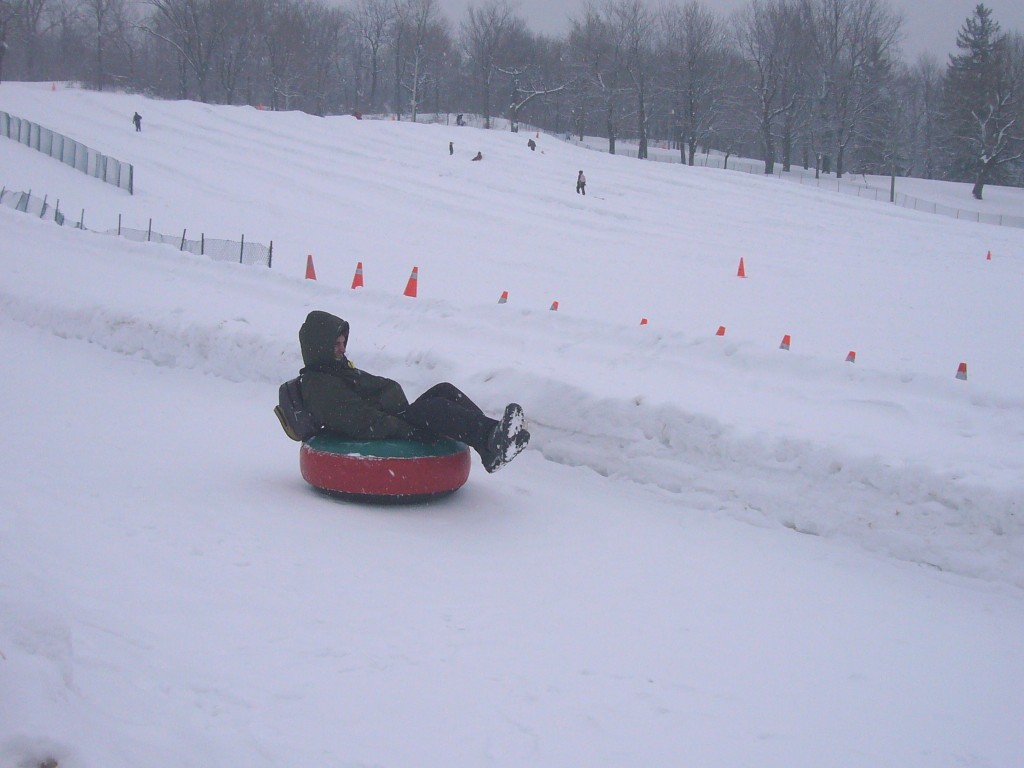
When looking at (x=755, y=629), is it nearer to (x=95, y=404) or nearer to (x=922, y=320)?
(x=95, y=404)

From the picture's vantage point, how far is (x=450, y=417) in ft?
22.6

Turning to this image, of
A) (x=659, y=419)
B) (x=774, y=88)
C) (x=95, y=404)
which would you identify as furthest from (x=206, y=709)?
(x=774, y=88)

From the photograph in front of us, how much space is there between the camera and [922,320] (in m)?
21.0

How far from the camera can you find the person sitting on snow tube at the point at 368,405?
22.5 ft

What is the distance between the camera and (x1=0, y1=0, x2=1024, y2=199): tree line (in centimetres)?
7381

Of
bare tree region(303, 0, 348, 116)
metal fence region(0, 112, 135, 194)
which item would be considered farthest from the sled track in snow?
bare tree region(303, 0, 348, 116)

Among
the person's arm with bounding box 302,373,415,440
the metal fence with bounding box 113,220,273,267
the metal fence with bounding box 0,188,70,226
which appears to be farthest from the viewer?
the metal fence with bounding box 0,188,70,226

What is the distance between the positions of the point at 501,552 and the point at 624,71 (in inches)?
3091

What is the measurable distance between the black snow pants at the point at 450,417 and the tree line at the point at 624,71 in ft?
222

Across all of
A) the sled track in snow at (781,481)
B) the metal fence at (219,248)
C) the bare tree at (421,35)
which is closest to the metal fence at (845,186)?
the bare tree at (421,35)

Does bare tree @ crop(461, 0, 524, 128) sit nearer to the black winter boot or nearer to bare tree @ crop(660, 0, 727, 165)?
bare tree @ crop(660, 0, 727, 165)

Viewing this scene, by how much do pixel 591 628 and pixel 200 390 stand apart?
286 inches

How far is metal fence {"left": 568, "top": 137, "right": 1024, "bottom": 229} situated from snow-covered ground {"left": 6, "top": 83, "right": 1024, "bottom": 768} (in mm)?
45395

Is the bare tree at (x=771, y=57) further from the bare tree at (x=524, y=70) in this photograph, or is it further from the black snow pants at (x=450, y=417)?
the black snow pants at (x=450, y=417)
